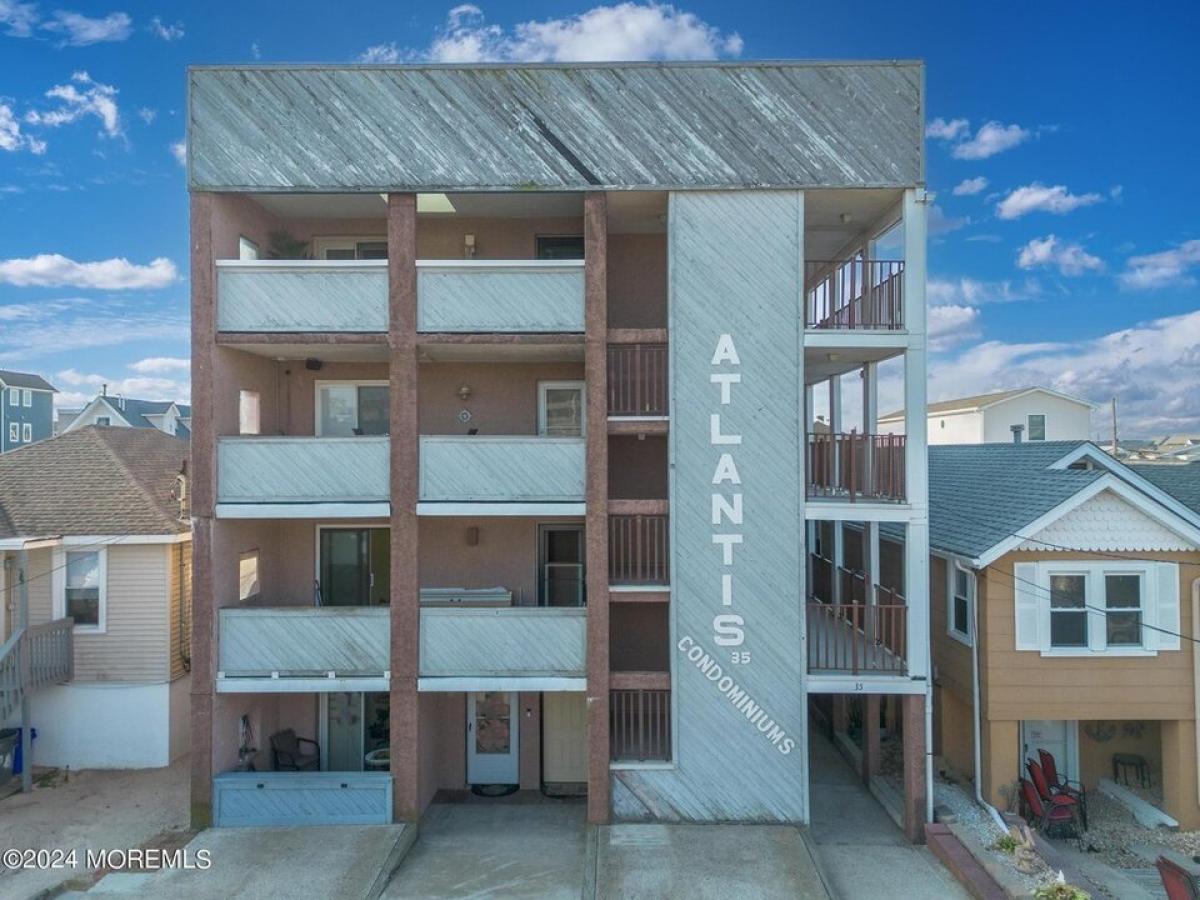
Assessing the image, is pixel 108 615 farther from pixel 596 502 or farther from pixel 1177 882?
pixel 1177 882

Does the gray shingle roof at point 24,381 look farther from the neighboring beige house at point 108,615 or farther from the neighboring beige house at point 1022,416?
the neighboring beige house at point 1022,416

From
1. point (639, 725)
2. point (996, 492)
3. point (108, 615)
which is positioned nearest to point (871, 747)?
point (639, 725)

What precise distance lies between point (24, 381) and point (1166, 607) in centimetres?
5714

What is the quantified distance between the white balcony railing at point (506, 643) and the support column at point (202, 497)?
3.12m

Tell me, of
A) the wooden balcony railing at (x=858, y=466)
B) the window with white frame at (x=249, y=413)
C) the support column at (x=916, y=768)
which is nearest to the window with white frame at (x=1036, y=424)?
the wooden balcony railing at (x=858, y=466)

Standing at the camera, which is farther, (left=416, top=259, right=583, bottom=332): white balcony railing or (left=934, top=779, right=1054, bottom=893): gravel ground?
(left=416, top=259, right=583, bottom=332): white balcony railing

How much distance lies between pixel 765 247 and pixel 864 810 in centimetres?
880

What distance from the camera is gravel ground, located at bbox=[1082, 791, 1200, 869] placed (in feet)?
33.4

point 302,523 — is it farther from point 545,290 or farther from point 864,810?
point 864,810

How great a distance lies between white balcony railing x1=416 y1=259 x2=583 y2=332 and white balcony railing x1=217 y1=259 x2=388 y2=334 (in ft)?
2.33

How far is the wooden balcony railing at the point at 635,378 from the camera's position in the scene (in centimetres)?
1092

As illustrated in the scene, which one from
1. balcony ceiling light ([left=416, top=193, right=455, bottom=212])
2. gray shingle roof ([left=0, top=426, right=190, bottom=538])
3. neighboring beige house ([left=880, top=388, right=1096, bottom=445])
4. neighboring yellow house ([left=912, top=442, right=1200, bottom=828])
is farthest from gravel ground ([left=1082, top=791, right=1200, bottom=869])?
neighboring beige house ([left=880, top=388, right=1096, bottom=445])

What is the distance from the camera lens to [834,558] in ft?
47.0

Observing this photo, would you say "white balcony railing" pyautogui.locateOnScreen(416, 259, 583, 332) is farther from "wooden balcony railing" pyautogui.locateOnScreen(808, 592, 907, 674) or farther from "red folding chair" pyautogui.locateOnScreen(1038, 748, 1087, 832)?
"red folding chair" pyautogui.locateOnScreen(1038, 748, 1087, 832)
